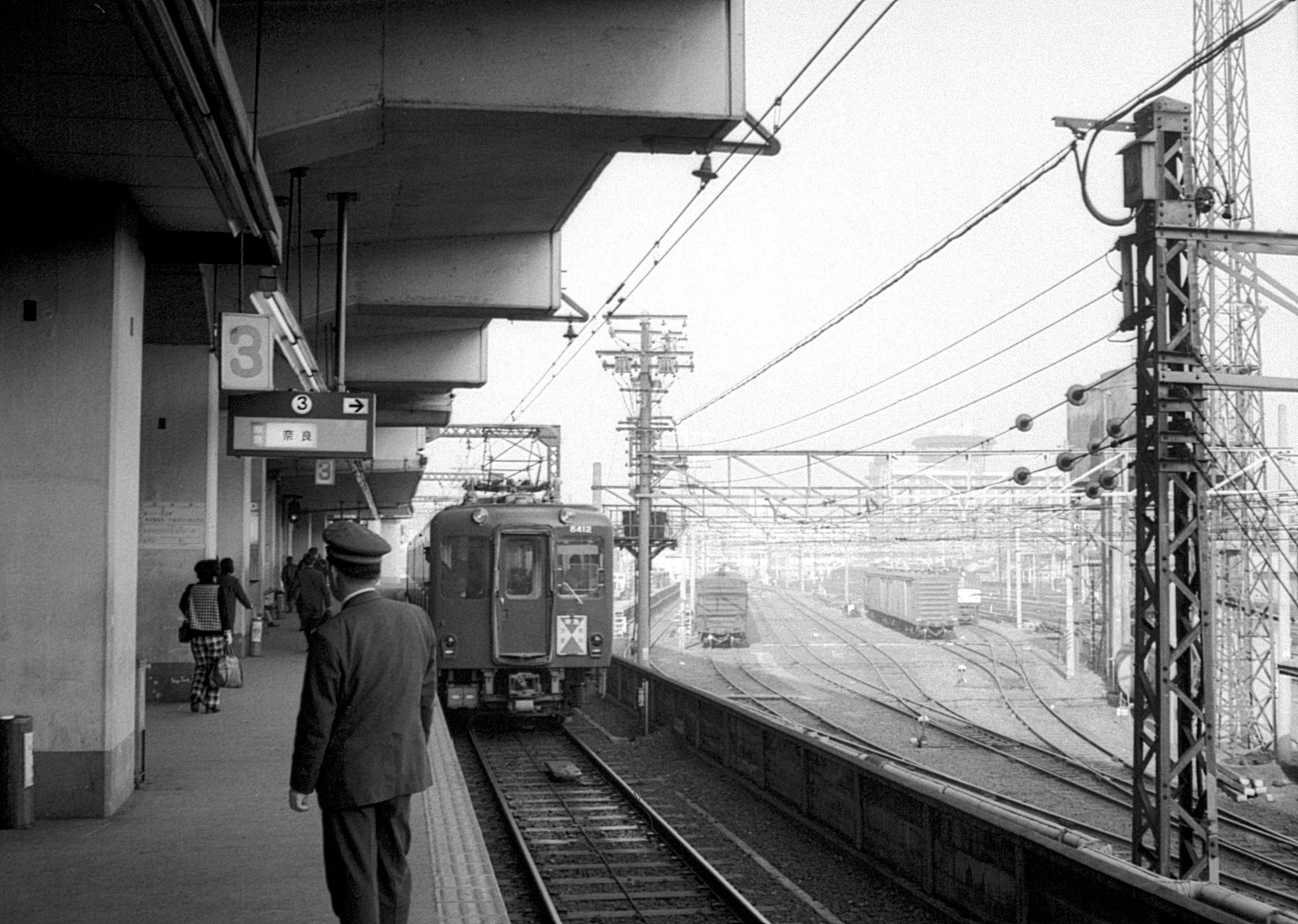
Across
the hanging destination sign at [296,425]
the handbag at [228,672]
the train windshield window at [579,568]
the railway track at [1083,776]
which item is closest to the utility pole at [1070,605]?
the railway track at [1083,776]

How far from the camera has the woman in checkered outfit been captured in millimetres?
12102

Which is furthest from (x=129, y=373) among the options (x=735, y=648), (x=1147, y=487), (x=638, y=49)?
(x=735, y=648)

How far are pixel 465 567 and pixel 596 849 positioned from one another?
554 cm

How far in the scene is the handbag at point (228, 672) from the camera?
41.5 ft

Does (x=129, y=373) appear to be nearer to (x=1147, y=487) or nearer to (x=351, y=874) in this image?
(x=351, y=874)

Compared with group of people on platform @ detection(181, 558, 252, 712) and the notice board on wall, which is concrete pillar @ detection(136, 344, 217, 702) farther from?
group of people on platform @ detection(181, 558, 252, 712)

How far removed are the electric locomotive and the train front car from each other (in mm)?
10

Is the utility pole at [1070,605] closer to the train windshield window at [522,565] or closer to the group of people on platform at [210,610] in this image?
the train windshield window at [522,565]

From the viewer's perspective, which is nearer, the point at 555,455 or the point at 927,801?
the point at 927,801

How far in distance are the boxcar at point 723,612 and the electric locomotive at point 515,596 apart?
1033 inches

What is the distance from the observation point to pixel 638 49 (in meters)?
8.66

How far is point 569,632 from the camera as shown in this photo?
16.1 metres

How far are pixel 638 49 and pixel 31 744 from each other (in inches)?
214

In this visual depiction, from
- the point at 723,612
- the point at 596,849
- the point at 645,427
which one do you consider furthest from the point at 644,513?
the point at 723,612
